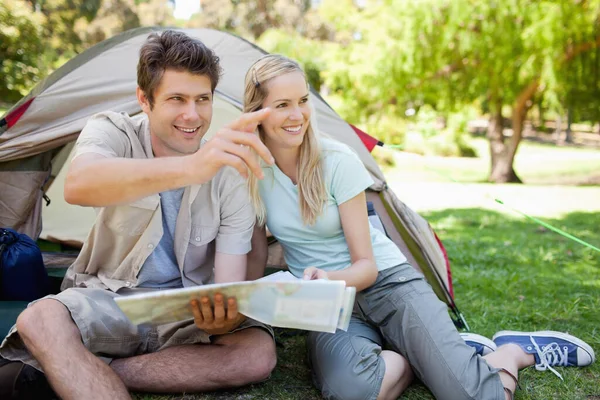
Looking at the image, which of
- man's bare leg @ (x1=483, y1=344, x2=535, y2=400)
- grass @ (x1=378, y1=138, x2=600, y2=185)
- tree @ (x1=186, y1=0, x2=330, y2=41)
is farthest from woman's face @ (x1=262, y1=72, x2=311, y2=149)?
tree @ (x1=186, y1=0, x2=330, y2=41)

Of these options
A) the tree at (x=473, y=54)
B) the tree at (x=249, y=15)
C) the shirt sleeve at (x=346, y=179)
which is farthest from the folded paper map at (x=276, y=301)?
the tree at (x=249, y=15)

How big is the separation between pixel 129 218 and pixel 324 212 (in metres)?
0.71

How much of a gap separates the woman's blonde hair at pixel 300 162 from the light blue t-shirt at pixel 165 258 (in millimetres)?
300

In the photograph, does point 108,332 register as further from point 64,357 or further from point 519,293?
point 519,293

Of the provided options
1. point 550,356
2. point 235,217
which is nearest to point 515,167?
point 550,356

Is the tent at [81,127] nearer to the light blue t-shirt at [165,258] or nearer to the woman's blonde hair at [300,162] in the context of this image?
the woman's blonde hair at [300,162]

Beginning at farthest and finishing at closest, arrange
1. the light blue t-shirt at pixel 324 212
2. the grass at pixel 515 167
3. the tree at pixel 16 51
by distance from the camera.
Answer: the tree at pixel 16 51
the grass at pixel 515 167
the light blue t-shirt at pixel 324 212

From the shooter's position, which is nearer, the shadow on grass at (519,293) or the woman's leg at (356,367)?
the woman's leg at (356,367)

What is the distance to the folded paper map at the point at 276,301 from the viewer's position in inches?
63.2

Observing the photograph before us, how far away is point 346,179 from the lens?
2223mm

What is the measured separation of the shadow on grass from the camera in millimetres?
2277

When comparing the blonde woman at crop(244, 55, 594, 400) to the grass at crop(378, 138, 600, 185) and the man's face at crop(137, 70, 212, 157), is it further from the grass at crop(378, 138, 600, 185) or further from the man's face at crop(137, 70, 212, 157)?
the grass at crop(378, 138, 600, 185)

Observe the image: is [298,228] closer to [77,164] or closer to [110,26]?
[77,164]

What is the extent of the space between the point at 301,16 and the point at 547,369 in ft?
80.0
